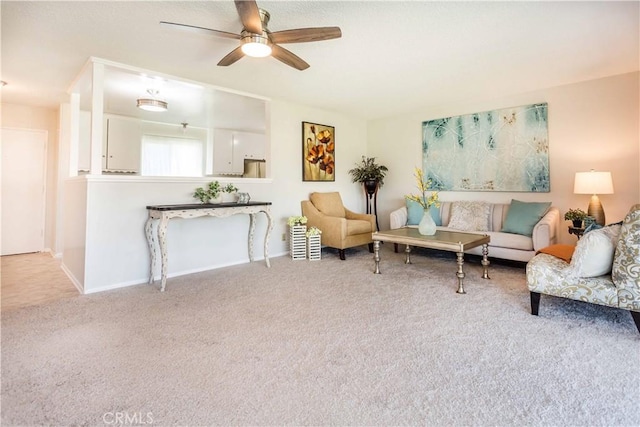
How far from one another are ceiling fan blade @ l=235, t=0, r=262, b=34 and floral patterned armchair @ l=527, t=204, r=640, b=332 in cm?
278

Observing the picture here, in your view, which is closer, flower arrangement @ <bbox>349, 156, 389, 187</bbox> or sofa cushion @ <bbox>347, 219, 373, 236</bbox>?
sofa cushion @ <bbox>347, 219, 373, 236</bbox>

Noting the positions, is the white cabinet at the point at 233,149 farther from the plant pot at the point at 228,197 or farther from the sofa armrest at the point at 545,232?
the sofa armrest at the point at 545,232

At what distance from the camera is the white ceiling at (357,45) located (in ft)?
7.73

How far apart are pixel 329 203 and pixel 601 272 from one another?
3.51 m

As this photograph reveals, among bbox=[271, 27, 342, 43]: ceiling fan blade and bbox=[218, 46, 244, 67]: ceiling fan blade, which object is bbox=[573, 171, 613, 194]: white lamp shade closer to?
bbox=[271, 27, 342, 43]: ceiling fan blade

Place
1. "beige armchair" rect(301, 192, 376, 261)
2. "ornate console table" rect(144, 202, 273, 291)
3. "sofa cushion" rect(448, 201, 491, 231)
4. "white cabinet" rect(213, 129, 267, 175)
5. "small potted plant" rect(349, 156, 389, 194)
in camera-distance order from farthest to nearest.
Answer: "white cabinet" rect(213, 129, 267, 175), "small potted plant" rect(349, 156, 389, 194), "beige armchair" rect(301, 192, 376, 261), "sofa cushion" rect(448, 201, 491, 231), "ornate console table" rect(144, 202, 273, 291)

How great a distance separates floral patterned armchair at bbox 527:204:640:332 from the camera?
2090 millimetres

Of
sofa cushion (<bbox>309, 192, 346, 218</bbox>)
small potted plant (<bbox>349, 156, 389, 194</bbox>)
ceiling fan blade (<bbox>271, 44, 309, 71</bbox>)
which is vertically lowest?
sofa cushion (<bbox>309, 192, 346, 218</bbox>)

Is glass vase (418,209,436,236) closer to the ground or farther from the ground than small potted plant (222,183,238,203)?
closer to the ground

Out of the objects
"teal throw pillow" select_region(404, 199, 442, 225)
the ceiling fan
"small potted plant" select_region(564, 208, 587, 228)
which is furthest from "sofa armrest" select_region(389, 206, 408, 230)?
the ceiling fan

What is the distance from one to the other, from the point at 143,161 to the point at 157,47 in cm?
399

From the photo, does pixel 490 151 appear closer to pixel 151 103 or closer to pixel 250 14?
pixel 250 14

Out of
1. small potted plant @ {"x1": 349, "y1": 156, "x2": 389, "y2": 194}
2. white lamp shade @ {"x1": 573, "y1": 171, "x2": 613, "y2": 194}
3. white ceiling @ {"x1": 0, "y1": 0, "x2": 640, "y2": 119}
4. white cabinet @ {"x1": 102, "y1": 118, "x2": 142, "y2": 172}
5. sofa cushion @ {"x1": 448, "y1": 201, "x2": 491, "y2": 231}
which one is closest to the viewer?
white ceiling @ {"x1": 0, "y1": 0, "x2": 640, "y2": 119}

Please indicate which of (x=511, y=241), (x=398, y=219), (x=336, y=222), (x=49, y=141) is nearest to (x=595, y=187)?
(x=511, y=241)
